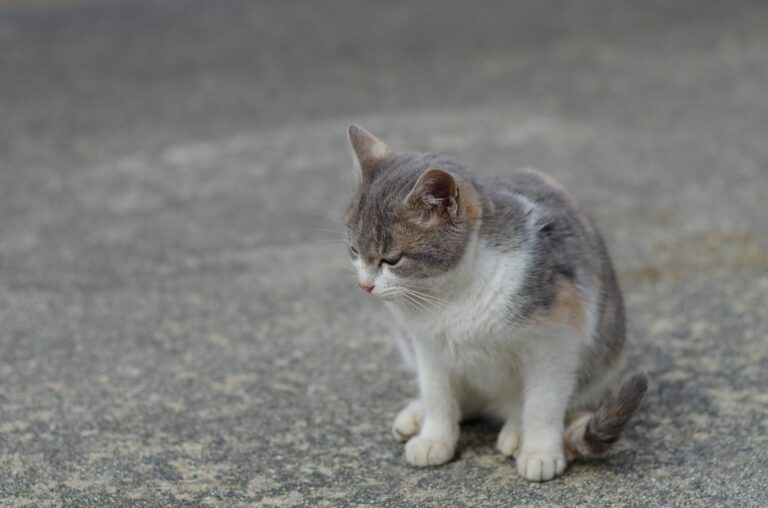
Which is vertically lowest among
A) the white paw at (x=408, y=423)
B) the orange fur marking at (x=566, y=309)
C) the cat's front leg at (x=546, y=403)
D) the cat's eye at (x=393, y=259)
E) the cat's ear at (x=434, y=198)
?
the white paw at (x=408, y=423)

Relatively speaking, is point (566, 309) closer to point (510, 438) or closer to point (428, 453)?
point (510, 438)

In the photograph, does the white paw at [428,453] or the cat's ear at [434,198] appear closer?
the cat's ear at [434,198]

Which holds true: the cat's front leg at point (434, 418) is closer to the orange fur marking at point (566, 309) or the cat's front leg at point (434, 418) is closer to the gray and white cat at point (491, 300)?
the gray and white cat at point (491, 300)

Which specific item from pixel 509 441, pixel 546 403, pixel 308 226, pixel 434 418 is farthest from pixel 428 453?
pixel 308 226

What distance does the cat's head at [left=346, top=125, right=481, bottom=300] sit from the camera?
272 cm

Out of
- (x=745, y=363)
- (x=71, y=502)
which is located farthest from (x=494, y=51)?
(x=71, y=502)

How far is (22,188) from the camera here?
592 cm

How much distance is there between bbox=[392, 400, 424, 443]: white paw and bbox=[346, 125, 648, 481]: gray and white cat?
5 cm

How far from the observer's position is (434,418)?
10.1 ft

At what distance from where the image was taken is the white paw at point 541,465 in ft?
9.37

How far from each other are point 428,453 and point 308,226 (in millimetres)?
2591

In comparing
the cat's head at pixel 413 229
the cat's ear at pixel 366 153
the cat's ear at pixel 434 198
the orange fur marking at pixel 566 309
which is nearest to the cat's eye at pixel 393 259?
the cat's head at pixel 413 229

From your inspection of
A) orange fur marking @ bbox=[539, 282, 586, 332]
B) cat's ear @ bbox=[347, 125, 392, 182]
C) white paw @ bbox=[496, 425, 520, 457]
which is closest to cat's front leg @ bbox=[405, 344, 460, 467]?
white paw @ bbox=[496, 425, 520, 457]

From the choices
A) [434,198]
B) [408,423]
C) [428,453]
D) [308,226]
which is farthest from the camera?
[308,226]
